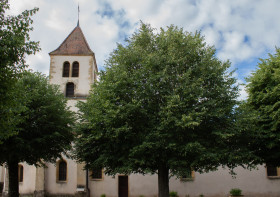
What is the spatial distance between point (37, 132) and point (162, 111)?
880 centimetres

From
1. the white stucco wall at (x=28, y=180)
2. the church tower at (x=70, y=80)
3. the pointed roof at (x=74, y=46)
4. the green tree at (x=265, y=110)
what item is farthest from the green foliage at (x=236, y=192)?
the pointed roof at (x=74, y=46)

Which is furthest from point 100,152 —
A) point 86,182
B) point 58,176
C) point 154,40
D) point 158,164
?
point 58,176

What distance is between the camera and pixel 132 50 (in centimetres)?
1542

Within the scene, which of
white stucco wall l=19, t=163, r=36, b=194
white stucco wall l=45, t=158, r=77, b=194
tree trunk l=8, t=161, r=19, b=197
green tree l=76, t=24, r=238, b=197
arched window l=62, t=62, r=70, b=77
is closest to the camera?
green tree l=76, t=24, r=238, b=197

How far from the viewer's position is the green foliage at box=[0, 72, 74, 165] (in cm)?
1596

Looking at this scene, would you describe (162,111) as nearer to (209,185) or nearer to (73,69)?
(209,185)

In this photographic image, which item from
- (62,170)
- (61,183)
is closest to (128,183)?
(61,183)

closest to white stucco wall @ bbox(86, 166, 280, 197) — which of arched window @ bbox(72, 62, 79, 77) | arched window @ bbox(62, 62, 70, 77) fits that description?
arched window @ bbox(72, 62, 79, 77)

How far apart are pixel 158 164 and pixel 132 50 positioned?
678 cm

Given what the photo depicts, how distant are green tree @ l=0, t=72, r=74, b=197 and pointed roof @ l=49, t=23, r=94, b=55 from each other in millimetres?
10261

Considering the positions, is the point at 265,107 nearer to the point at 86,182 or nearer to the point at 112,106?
the point at 112,106

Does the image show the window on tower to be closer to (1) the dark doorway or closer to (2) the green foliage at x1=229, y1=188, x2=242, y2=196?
(1) the dark doorway

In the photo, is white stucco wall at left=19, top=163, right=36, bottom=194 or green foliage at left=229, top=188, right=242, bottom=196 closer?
green foliage at left=229, top=188, right=242, bottom=196

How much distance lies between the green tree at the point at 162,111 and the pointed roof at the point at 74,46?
13902 millimetres
